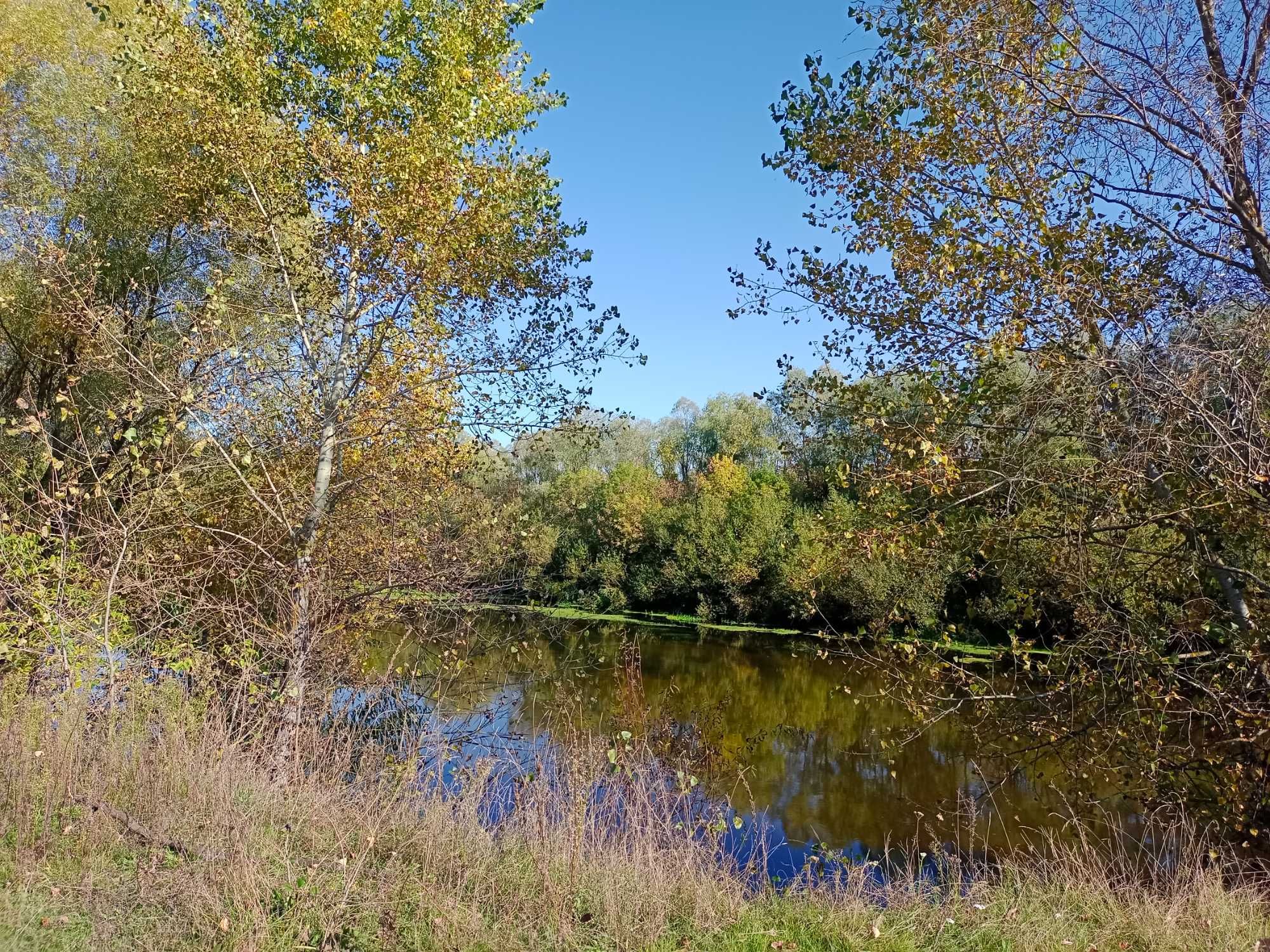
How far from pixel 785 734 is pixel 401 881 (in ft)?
43.2

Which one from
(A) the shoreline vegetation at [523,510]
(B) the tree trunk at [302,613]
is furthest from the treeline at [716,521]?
(B) the tree trunk at [302,613]

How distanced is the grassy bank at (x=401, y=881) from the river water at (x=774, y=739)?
82 cm

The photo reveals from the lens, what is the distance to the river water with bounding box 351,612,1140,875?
7262mm

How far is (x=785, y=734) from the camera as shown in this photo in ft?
51.9

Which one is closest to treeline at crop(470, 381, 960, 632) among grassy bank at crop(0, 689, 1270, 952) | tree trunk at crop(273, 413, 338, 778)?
tree trunk at crop(273, 413, 338, 778)

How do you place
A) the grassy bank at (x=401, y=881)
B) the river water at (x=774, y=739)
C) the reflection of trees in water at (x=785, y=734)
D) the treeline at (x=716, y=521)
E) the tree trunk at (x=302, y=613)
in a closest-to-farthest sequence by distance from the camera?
the grassy bank at (x=401, y=881) → the tree trunk at (x=302, y=613) → the treeline at (x=716, y=521) → the river water at (x=774, y=739) → the reflection of trees in water at (x=785, y=734)

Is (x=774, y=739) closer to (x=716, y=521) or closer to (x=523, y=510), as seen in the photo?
(x=523, y=510)

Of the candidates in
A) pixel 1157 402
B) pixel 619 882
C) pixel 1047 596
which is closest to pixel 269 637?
pixel 619 882

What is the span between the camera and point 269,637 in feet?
22.4

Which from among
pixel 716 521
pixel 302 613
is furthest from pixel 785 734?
pixel 716 521

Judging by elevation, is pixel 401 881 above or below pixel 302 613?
below

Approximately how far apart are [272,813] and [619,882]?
214 cm

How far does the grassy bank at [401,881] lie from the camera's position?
11.3ft

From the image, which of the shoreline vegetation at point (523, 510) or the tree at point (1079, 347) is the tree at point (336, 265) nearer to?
the shoreline vegetation at point (523, 510)
